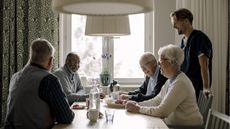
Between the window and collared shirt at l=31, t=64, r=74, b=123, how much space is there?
2.74 metres

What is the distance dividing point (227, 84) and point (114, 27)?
196 centimetres

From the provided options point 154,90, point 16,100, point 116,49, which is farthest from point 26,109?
point 116,49

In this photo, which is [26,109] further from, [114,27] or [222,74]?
[222,74]

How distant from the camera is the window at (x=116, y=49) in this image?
191 inches

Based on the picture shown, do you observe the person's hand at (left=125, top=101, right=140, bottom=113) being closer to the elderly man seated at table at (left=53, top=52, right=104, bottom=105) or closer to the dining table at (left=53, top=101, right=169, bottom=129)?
the dining table at (left=53, top=101, right=169, bottom=129)

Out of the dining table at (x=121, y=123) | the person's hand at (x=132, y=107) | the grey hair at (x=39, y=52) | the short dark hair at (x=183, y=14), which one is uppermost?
the short dark hair at (x=183, y=14)

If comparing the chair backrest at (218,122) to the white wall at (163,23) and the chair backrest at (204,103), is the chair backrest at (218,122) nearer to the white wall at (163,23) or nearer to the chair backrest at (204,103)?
the chair backrest at (204,103)

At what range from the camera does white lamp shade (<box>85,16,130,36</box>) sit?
3037mm

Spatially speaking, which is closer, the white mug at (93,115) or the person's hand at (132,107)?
the white mug at (93,115)

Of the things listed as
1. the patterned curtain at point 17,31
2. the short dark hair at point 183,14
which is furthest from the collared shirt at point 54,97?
the short dark hair at point 183,14

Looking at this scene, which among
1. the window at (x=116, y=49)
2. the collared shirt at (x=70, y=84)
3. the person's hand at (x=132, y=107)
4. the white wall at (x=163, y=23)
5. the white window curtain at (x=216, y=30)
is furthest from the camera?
the window at (x=116, y=49)

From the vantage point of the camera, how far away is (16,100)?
2135mm

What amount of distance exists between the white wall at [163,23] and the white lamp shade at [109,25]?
60.2 inches

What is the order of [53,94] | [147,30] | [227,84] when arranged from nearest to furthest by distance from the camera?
[53,94]
[227,84]
[147,30]
